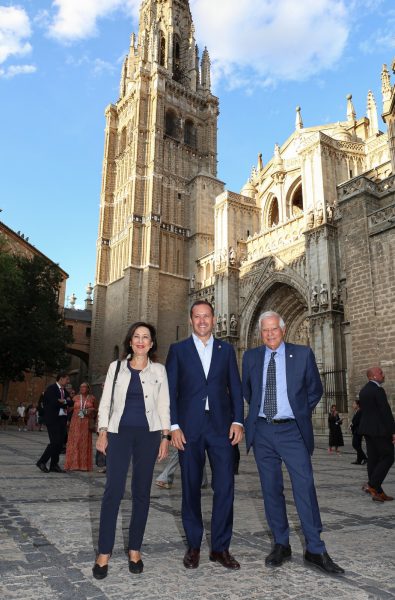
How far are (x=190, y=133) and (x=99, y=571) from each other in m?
39.3

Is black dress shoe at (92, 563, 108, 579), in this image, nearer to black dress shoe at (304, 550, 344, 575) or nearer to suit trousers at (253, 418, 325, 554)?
suit trousers at (253, 418, 325, 554)

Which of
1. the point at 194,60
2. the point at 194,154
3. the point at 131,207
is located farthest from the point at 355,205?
the point at 194,60

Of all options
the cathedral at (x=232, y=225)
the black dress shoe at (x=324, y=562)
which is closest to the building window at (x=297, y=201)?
the cathedral at (x=232, y=225)

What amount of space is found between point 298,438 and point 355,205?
12.0 metres

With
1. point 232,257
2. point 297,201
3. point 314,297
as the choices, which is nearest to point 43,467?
point 314,297

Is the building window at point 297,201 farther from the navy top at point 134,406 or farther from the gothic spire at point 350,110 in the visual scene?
the navy top at point 134,406

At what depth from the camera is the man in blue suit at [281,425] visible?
3105 millimetres

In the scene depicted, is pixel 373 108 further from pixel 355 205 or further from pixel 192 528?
pixel 192 528

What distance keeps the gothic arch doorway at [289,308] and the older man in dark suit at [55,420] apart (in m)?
17.1

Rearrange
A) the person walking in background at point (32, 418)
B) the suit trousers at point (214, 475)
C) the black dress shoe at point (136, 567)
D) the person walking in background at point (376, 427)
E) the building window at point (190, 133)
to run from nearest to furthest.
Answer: the black dress shoe at point (136, 567), the suit trousers at point (214, 475), the person walking in background at point (376, 427), the person walking in background at point (32, 418), the building window at point (190, 133)

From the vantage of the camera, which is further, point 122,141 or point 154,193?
point 122,141

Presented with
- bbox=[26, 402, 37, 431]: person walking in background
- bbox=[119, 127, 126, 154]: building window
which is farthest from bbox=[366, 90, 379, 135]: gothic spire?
bbox=[26, 402, 37, 431]: person walking in background

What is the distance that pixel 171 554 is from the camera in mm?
3135

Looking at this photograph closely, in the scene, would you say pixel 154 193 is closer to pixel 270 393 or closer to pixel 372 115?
pixel 372 115
